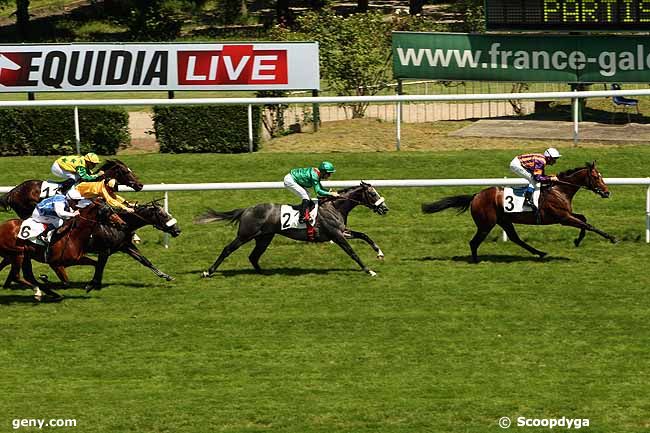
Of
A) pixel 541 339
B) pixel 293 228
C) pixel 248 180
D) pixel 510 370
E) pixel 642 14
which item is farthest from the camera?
pixel 642 14

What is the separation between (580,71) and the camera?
21.3m

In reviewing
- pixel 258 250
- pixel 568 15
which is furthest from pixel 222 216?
pixel 568 15

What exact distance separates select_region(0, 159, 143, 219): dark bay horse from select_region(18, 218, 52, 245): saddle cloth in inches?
68.5

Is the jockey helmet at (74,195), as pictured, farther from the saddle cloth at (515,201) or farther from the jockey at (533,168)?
the jockey at (533,168)

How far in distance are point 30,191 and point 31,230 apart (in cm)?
190

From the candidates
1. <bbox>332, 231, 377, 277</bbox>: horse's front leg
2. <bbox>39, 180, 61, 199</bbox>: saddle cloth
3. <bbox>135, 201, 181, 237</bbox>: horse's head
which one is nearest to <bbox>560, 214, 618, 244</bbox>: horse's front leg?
<bbox>332, 231, 377, 277</bbox>: horse's front leg

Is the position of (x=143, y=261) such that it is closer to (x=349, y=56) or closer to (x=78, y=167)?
(x=78, y=167)

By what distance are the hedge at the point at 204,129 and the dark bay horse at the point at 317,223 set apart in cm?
556

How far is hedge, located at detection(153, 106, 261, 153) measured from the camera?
19.2 metres

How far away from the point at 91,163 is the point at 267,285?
2456 millimetres

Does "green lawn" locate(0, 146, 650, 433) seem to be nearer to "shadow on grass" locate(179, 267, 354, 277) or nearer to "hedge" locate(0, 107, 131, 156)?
"shadow on grass" locate(179, 267, 354, 277)

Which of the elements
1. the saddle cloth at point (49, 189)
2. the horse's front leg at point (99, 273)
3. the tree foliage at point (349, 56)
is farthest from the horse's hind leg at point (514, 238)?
the tree foliage at point (349, 56)

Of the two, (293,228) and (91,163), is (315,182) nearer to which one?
(293,228)

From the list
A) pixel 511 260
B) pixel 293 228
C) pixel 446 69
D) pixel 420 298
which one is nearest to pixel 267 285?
pixel 293 228
